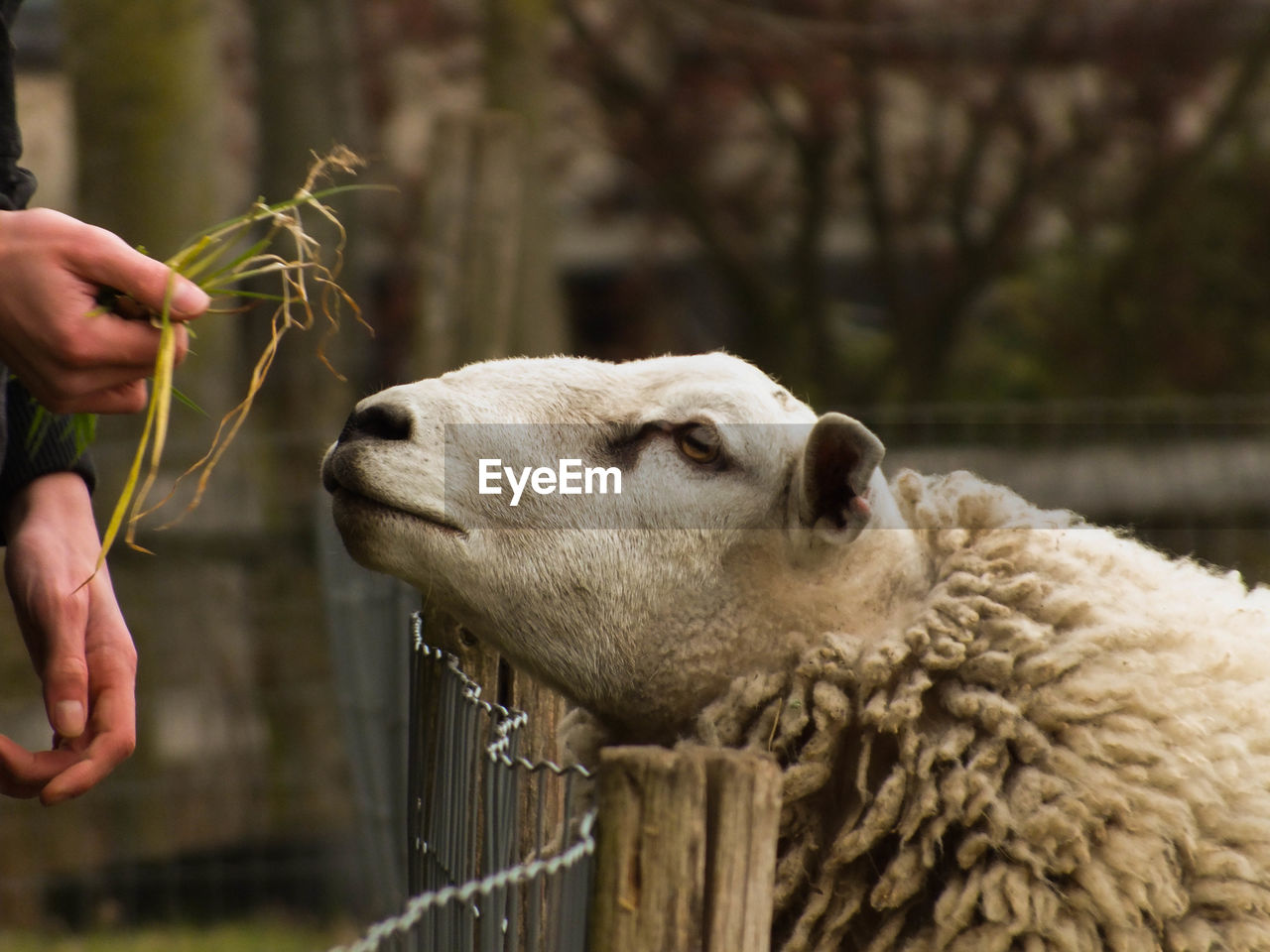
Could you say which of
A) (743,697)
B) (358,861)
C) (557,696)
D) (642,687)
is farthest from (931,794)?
(358,861)

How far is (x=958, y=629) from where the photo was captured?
2232 millimetres

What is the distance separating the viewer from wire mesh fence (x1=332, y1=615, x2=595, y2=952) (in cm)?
154

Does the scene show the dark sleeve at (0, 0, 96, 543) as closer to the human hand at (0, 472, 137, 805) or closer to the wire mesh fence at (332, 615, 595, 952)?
the human hand at (0, 472, 137, 805)

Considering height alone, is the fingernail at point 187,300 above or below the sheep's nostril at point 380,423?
above

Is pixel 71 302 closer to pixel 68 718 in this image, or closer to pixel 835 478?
pixel 68 718

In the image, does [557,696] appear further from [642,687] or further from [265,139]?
[265,139]

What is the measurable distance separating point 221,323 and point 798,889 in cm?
459

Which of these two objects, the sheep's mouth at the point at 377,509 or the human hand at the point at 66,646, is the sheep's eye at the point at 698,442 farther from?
the human hand at the point at 66,646

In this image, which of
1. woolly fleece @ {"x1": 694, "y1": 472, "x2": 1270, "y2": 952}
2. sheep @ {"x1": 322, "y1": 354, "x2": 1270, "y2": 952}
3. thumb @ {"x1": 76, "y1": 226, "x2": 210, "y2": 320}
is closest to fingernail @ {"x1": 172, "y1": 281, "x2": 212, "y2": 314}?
thumb @ {"x1": 76, "y1": 226, "x2": 210, "y2": 320}

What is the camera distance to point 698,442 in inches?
94.4

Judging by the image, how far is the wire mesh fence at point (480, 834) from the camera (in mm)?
1543

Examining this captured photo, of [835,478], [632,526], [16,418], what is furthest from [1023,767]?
[16,418]

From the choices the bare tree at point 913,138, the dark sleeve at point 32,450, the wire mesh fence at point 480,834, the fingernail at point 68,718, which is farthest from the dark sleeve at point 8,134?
the bare tree at point 913,138

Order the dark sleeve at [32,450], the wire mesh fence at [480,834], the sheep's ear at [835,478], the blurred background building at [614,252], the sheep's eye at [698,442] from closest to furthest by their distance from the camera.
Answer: the wire mesh fence at [480,834] < the dark sleeve at [32,450] < the sheep's ear at [835,478] < the sheep's eye at [698,442] < the blurred background building at [614,252]
